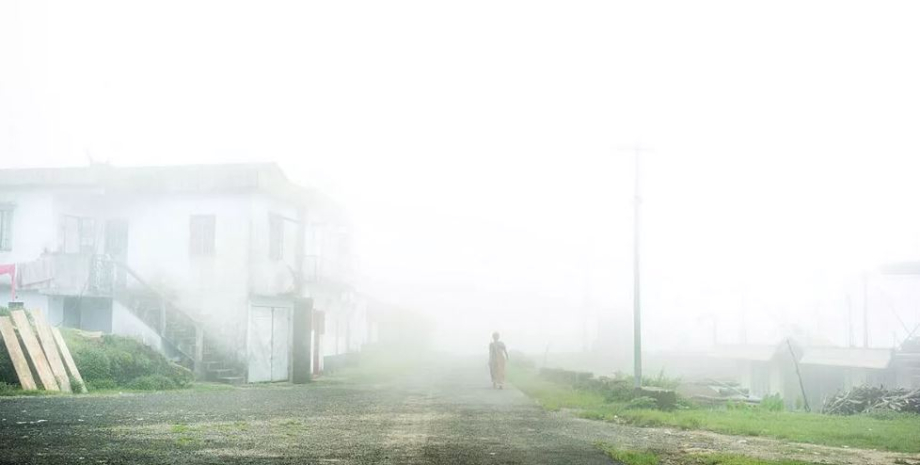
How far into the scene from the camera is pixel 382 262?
65250 mm

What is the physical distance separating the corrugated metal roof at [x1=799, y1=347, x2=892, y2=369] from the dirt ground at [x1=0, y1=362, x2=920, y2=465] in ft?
63.2

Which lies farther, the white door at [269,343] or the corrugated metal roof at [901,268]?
the corrugated metal roof at [901,268]

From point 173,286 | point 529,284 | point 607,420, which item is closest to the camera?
point 607,420

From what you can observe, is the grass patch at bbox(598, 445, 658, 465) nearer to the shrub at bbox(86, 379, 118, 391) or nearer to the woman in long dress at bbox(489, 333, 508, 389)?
the woman in long dress at bbox(489, 333, 508, 389)

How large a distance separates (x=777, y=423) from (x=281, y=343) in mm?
18965

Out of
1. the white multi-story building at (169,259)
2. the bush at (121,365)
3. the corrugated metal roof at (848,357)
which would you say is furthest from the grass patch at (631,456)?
the corrugated metal roof at (848,357)

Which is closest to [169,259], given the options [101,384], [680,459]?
[101,384]

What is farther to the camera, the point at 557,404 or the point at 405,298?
the point at 405,298

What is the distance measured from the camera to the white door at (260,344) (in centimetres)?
2683

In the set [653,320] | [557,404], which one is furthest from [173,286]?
[653,320]

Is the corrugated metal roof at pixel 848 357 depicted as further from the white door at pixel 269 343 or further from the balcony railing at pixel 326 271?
the white door at pixel 269 343

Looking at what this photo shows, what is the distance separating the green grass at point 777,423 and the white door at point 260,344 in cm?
1181

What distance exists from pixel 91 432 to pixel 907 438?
12.7 m

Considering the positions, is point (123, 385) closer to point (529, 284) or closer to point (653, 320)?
point (653, 320)
